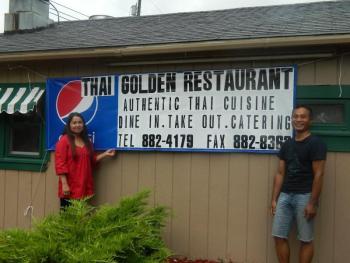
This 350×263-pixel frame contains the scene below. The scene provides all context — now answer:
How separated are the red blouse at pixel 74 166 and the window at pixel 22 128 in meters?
0.77

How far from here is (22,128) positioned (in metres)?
6.77

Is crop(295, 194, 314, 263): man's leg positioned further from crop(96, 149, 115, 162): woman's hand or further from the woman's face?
the woman's face

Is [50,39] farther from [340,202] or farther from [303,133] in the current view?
[340,202]

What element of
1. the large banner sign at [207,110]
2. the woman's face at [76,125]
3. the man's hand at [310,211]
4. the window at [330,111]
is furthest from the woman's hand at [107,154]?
the man's hand at [310,211]

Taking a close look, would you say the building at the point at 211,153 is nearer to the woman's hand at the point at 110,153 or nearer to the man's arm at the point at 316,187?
the woman's hand at the point at 110,153

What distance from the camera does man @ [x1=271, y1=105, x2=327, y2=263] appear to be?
4.71 meters

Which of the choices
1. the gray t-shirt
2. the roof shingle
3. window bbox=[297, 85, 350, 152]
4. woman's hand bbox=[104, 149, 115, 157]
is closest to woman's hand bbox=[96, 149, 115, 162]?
woman's hand bbox=[104, 149, 115, 157]

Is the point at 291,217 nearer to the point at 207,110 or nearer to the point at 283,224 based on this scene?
the point at 283,224

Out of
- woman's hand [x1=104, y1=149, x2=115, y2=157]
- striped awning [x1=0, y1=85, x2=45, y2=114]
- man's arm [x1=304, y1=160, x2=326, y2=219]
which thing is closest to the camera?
man's arm [x1=304, y1=160, x2=326, y2=219]

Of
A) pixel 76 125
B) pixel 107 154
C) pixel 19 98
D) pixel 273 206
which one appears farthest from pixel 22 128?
pixel 273 206

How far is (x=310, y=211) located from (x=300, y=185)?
270 millimetres

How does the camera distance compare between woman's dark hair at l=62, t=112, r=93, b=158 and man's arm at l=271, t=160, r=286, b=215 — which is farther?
woman's dark hair at l=62, t=112, r=93, b=158

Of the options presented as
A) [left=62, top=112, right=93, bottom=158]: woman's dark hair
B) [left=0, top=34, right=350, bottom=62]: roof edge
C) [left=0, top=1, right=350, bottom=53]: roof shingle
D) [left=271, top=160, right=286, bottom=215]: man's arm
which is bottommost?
[left=271, top=160, right=286, bottom=215]: man's arm

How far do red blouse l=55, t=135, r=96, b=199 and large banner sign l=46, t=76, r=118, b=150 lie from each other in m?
0.34
